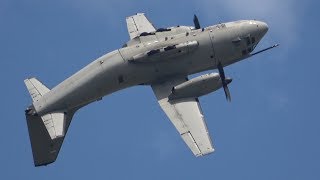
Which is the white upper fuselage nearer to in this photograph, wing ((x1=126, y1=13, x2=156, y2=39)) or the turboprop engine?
the turboprop engine

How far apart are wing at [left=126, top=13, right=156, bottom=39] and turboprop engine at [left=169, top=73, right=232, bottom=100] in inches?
485

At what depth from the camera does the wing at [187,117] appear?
91.4 m

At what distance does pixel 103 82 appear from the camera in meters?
97.0

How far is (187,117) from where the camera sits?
9444 centimetres

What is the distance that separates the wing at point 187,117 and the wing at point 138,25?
9866 mm

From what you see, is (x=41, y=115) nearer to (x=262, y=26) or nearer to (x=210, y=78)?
(x=210, y=78)

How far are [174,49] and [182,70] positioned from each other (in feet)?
9.23

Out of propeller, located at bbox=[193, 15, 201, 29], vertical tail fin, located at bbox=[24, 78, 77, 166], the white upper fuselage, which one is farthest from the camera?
propeller, located at bbox=[193, 15, 201, 29]

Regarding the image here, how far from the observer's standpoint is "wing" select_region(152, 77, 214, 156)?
91.4 m

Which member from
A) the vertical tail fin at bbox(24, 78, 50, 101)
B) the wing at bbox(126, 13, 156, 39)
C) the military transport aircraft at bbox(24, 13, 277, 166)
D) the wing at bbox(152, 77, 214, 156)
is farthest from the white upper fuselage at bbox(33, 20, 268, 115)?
the wing at bbox(126, 13, 156, 39)

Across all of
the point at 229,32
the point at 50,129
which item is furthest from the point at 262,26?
the point at 50,129

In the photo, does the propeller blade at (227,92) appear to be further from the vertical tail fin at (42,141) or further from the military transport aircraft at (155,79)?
the vertical tail fin at (42,141)

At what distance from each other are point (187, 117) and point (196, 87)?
381 centimetres

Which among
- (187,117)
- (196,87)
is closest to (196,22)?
(196,87)
